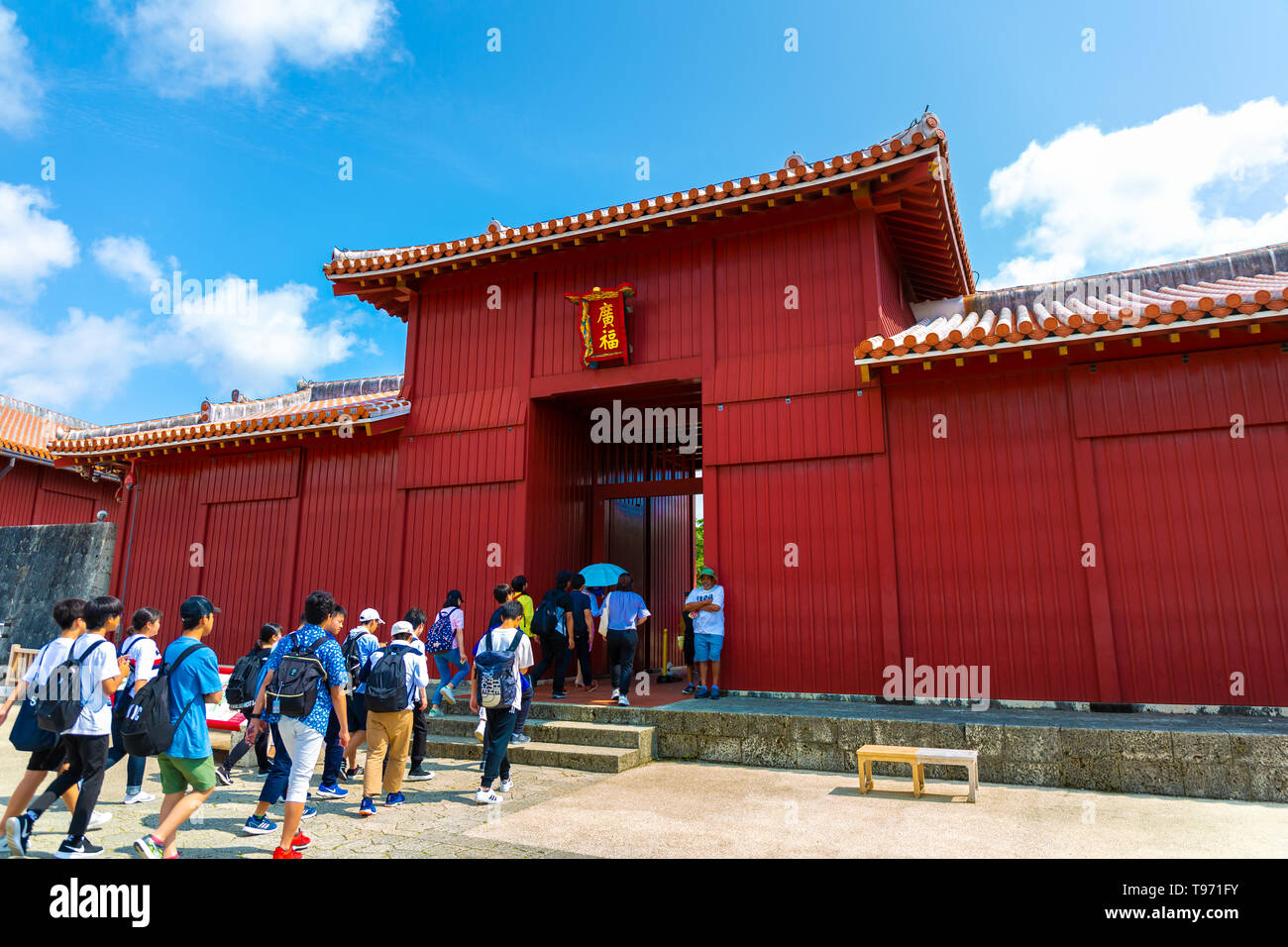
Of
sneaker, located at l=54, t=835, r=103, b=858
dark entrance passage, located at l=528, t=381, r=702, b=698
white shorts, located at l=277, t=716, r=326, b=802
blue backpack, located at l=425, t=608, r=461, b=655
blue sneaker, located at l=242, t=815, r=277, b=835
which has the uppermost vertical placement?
dark entrance passage, located at l=528, t=381, r=702, b=698

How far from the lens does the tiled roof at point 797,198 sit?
816 cm

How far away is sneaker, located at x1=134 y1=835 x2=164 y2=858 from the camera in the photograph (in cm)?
392

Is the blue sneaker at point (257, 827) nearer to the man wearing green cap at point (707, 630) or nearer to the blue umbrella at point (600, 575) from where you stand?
the man wearing green cap at point (707, 630)

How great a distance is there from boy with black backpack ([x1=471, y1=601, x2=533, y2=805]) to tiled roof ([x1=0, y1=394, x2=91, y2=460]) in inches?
687

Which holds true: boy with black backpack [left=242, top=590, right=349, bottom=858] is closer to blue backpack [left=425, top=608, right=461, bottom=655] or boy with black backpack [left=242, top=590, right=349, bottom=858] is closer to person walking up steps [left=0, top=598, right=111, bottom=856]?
person walking up steps [left=0, top=598, right=111, bottom=856]

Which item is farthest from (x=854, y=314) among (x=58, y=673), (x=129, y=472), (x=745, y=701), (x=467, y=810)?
(x=129, y=472)

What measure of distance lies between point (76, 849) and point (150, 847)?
0.59m

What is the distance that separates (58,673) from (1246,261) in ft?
43.3

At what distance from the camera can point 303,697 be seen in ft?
14.2

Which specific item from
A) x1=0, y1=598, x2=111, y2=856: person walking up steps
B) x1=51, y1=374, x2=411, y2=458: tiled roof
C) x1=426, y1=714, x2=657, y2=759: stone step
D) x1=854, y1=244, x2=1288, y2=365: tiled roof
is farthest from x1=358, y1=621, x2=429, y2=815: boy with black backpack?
x1=51, y1=374, x2=411, y2=458: tiled roof

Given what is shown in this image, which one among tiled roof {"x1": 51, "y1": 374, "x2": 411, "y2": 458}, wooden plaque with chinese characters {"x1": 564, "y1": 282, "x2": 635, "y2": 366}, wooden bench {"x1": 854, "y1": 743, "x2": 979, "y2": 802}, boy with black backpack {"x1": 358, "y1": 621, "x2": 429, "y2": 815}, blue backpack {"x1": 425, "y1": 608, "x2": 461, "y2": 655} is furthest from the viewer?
tiled roof {"x1": 51, "y1": 374, "x2": 411, "y2": 458}

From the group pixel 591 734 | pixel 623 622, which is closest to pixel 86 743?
pixel 591 734

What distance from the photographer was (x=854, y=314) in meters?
8.80

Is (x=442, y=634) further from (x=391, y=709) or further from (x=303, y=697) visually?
(x=303, y=697)
